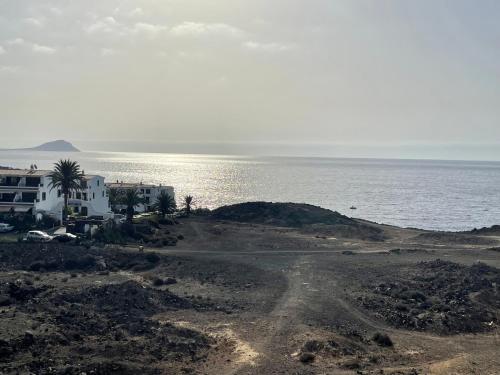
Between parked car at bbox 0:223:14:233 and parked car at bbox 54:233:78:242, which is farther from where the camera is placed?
parked car at bbox 0:223:14:233

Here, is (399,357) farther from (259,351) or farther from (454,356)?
(259,351)

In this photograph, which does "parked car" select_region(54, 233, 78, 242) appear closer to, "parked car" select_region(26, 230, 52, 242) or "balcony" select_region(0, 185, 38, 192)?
"parked car" select_region(26, 230, 52, 242)

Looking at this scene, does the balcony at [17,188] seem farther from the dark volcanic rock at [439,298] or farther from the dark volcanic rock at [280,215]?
the dark volcanic rock at [439,298]

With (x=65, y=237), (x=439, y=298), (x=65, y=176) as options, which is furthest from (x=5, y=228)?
(x=439, y=298)

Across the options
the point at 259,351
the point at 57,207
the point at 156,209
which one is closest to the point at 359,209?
the point at 156,209

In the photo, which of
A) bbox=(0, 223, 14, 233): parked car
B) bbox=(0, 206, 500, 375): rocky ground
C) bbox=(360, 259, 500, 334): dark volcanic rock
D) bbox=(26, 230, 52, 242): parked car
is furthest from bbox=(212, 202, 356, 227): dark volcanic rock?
bbox=(26, 230, 52, 242): parked car

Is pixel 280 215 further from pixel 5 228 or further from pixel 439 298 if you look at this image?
pixel 439 298

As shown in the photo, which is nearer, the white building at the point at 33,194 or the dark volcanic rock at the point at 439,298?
the dark volcanic rock at the point at 439,298

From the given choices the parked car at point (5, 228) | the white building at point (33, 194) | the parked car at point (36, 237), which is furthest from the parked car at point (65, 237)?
the white building at point (33, 194)
